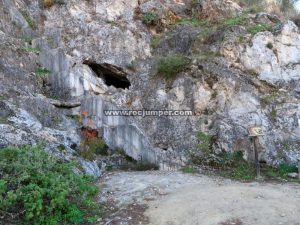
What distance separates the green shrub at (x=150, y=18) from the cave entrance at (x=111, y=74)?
3.43m

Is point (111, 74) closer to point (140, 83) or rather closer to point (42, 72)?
point (140, 83)

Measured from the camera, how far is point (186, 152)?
1066 cm

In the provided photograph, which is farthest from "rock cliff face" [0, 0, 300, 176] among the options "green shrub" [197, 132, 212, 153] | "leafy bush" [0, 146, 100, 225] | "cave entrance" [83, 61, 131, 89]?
"leafy bush" [0, 146, 100, 225]

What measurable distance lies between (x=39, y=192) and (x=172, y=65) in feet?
26.9

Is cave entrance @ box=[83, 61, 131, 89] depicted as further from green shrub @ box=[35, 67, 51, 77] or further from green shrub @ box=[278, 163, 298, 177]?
green shrub @ box=[278, 163, 298, 177]

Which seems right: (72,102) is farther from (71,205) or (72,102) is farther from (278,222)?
(278,222)

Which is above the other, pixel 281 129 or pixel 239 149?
pixel 281 129

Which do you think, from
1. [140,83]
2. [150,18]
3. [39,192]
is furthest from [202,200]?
[150,18]

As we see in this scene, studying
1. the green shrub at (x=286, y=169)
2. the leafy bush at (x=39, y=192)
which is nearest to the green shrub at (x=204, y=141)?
the green shrub at (x=286, y=169)

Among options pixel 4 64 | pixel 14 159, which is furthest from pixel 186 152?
pixel 4 64

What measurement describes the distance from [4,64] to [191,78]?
6.82 m

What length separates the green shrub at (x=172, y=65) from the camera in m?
12.0

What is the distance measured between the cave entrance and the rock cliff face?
0.04m

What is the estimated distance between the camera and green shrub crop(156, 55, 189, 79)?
12.0 meters
